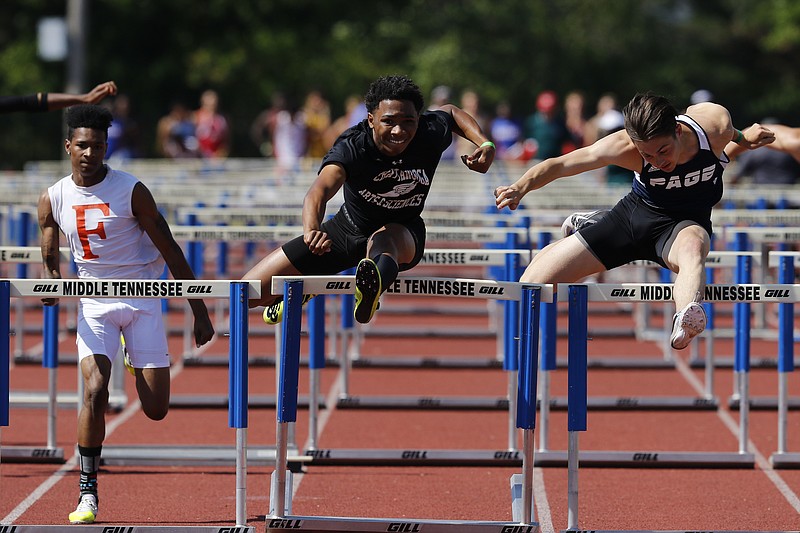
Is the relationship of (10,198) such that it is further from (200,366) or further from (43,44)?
(43,44)

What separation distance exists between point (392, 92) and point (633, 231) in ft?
4.67

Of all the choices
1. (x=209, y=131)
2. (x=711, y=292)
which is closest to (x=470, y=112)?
(x=209, y=131)

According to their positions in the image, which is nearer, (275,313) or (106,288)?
(106,288)

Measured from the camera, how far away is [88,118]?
7336 millimetres

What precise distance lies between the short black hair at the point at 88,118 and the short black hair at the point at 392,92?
135 centimetres

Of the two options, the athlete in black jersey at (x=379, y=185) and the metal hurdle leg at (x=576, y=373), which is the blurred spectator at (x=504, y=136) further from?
the metal hurdle leg at (x=576, y=373)

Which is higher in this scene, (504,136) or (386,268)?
(504,136)

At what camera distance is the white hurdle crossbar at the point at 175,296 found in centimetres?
660

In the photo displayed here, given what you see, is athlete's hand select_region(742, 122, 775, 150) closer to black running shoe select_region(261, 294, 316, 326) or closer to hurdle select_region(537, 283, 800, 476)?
hurdle select_region(537, 283, 800, 476)

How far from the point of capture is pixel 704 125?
720 cm

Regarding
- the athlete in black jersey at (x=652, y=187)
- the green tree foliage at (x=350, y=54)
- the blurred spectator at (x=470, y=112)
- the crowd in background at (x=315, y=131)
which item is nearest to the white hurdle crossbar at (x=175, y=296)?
the athlete in black jersey at (x=652, y=187)

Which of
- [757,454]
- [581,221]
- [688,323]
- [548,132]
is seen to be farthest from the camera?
[548,132]

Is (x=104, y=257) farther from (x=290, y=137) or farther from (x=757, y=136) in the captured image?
(x=290, y=137)

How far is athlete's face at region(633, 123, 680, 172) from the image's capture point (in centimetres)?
689
